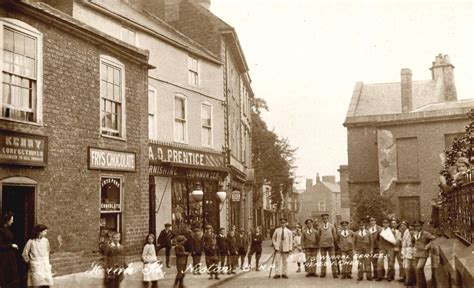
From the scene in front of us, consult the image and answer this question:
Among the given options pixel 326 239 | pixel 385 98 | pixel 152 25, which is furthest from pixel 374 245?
pixel 385 98

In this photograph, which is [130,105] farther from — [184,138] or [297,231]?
[297,231]

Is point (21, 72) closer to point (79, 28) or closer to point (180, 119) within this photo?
point (79, 28)

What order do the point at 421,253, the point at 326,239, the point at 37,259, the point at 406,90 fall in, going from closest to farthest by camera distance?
the point at 37,259 → the point at 421,253 → the point at 326,239 → the point at 406,90

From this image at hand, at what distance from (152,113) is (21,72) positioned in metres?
8.70

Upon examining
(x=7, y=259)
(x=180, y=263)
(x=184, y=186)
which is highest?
(x=184, y=186)

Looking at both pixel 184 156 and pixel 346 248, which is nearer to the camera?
pixel 346 248

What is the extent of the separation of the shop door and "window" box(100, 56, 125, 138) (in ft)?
9.40

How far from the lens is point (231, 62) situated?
27.1 meters

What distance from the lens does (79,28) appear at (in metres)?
12.1

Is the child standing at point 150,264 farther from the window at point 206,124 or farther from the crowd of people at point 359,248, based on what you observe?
the window at point 206,124

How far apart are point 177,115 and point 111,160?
7837 mm

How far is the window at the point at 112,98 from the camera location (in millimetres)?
13312

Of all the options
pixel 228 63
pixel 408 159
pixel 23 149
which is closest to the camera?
pixel 23 149

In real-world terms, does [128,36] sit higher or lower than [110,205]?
higher
